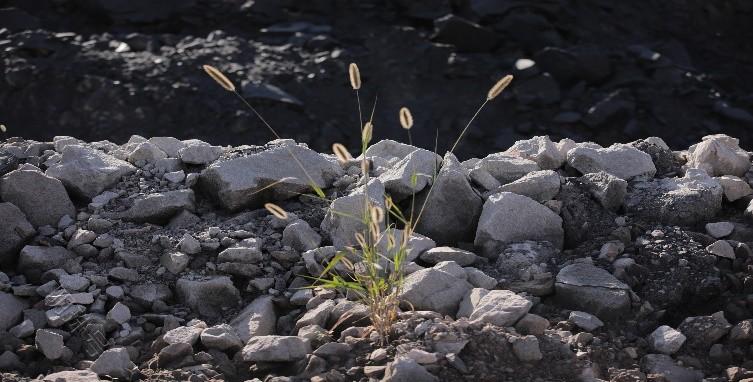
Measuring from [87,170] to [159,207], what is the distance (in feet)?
1.29

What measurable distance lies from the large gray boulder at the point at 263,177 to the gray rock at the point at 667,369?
1.44m

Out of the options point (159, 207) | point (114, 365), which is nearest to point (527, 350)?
point (114, 365)

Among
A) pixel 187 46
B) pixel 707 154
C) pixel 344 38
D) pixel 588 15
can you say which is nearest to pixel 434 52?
pixel 344 38

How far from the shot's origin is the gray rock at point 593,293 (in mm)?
3076

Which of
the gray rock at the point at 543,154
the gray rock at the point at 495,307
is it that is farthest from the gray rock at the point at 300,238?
the gray rock at the point at 543,154

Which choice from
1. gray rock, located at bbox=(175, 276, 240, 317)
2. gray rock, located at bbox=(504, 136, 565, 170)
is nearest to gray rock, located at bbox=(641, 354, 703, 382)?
gray rock, located at bbox=(504, 136, 565, 170)

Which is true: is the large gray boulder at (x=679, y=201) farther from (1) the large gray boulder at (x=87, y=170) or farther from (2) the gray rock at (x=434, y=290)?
(1) the large gray boulder at (x=87, y=170)

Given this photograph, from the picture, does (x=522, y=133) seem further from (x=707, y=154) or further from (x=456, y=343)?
(x=456, y=343)

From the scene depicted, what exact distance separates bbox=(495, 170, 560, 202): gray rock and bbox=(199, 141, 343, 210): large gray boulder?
0.73 metres

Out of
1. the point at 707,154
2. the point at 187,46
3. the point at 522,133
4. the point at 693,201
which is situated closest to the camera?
the point at 693,201

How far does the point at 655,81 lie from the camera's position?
27.9ft

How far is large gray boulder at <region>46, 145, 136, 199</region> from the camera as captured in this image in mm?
3752

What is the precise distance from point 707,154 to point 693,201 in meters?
0.48

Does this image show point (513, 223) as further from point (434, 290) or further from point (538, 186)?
point (434, 290)
